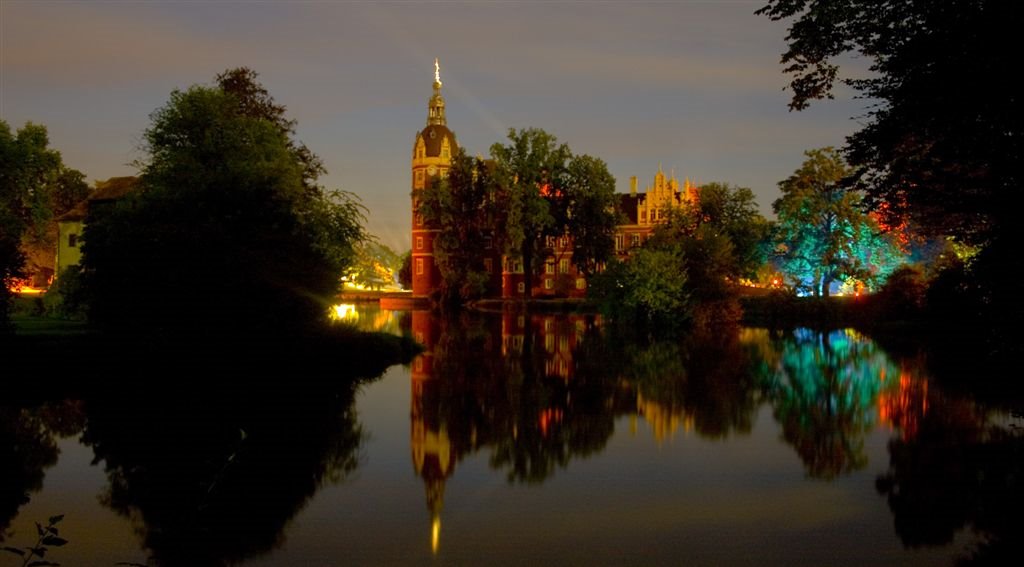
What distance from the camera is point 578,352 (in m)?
36.6

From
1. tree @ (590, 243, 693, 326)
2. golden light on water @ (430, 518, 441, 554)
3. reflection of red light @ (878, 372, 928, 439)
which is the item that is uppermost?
tree @ (590, 243, 693, 326)

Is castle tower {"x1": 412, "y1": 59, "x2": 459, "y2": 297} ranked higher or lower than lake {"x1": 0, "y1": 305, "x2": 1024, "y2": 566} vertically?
higher

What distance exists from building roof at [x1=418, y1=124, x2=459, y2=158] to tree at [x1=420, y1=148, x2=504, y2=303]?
22.2 metres

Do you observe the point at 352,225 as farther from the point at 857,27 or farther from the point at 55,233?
the point at 55,233

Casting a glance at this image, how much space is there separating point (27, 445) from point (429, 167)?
91.1m

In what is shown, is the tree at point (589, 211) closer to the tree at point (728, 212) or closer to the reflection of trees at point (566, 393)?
the tree at point (728, 212)

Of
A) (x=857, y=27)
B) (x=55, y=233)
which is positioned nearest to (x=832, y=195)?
(x=857, y=27)

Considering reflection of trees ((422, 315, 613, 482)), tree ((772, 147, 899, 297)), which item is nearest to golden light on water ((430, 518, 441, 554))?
reflection of trees ((422, 315, 613, 482))

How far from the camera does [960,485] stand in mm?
13219

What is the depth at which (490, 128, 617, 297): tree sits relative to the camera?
8012 cm

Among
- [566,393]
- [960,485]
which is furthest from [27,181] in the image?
[960,485]

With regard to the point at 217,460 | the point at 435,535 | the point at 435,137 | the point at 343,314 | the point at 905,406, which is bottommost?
the point at 435,535

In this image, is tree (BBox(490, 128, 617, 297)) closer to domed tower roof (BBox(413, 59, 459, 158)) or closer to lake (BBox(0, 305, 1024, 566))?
Answer: domed tower roof (BBox(413, 59, 459, 158))

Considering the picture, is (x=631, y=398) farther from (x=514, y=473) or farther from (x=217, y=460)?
(x=217, y=460)
